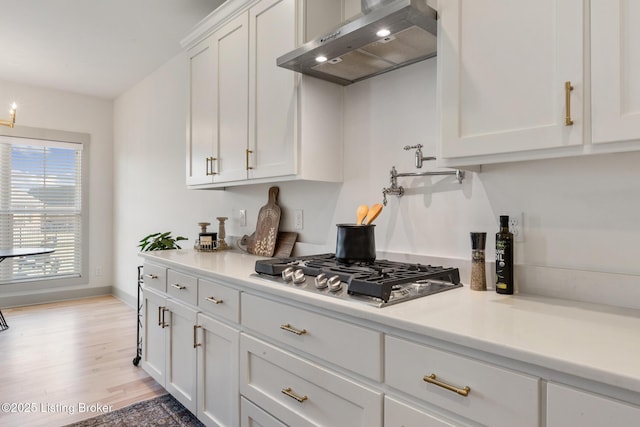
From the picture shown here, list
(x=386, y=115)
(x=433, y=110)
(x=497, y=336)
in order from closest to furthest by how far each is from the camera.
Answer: (x=497, y=336) < (x=433, y=110) < (x=386, y=115)

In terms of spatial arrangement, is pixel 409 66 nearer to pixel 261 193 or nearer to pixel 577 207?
pixel 577 207

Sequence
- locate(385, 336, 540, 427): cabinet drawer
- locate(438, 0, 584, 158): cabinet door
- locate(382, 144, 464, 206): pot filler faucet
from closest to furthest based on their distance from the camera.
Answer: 1. locate(385, 336, 540, 427): cabinet drawer
2. locate(438, 0, 584, 158): cabinet door
3. locate(382, 144, 464, 206): pot filler faucet

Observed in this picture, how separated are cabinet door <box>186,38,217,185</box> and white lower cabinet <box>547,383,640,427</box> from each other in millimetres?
2182

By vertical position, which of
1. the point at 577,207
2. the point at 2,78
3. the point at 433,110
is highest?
the point at 2,78

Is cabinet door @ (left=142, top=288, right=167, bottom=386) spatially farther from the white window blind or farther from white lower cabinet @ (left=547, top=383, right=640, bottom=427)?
the white window blind

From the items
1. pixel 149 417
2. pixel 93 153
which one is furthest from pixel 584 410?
pixel 93 153

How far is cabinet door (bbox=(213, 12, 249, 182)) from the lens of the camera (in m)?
2.21

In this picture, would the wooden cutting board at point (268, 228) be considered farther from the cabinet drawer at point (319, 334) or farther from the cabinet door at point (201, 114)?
the cabinet drawer at point (319, 334)

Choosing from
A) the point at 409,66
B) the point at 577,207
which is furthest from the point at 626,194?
the point at 409,66

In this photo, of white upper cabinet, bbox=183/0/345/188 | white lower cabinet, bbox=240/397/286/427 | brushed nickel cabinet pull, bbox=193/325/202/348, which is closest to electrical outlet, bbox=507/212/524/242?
white upper cabinet, bbox=183/0/345/188

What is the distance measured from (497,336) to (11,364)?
11.6 feet

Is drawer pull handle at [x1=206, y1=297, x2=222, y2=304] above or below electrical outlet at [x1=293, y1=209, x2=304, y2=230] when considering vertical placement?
below

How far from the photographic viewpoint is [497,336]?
88 cm

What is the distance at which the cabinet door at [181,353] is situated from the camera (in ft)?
6.59
